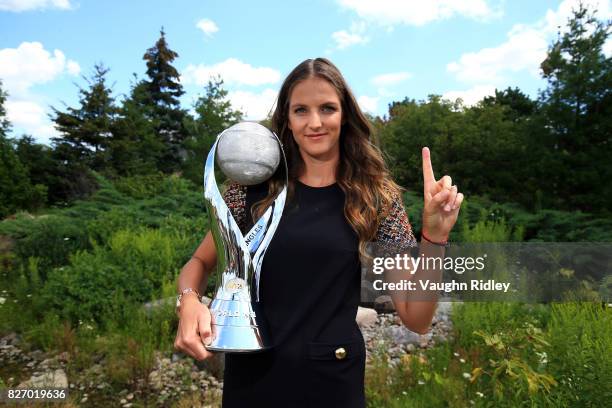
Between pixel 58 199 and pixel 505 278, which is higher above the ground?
pixel 58 199

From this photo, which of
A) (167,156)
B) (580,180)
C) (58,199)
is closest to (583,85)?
(580,180)

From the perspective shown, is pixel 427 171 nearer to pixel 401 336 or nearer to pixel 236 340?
pixel 236 340

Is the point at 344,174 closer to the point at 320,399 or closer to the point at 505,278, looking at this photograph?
the point at 320,399

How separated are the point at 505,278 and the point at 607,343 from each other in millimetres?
2214

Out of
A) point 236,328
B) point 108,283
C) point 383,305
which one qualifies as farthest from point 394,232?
point 383,305

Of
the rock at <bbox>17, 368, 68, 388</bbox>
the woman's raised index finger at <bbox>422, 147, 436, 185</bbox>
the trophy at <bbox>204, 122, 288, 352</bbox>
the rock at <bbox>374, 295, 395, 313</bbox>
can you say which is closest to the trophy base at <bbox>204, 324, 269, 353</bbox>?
the trophy at <bbox>204, 122, 288, 352</bbox>

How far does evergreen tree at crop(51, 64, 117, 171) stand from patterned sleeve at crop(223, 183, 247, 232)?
17.2 m

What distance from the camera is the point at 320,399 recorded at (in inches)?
55.2

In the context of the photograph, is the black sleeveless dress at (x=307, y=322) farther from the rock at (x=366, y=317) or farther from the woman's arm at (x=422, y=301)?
the rock at (x=366, y=317)

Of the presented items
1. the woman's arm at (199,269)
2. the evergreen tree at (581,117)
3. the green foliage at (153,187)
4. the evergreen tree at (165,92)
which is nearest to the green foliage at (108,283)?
the woman's arm at (199,269)

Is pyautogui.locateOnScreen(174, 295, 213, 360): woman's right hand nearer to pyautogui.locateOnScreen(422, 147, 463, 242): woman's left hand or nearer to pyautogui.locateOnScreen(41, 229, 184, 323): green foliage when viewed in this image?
pyautogui.locateOnScreen(422, 147, 463, 242): woman's left hand

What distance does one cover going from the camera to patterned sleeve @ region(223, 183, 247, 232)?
5.07 feet

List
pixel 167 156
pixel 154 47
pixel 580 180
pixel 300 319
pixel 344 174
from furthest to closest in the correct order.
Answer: pixel 154 47
pixel 167 156
pixel 580 180
pixel 344 174
pixel 300 319

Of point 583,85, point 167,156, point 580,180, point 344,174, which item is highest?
point 167,156
